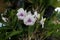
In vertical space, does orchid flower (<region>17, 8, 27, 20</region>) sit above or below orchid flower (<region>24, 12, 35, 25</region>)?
above

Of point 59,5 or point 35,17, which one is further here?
point 59,5

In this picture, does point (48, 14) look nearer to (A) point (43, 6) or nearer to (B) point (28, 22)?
(A) point (43, 6)

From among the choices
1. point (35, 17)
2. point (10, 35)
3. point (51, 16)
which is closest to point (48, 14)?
point (51, 16)

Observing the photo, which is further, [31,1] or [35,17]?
[31,1]

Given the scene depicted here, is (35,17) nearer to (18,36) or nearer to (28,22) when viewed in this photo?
(28,22)

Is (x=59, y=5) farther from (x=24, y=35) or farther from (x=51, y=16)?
(x=24, y=35)

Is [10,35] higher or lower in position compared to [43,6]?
lower

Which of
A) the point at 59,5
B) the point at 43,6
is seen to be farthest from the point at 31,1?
the point at 59,5

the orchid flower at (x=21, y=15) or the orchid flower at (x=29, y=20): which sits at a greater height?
the orchid flower at (x=21, y=15)

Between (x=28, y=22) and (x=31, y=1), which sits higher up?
(x=31, y=1)
